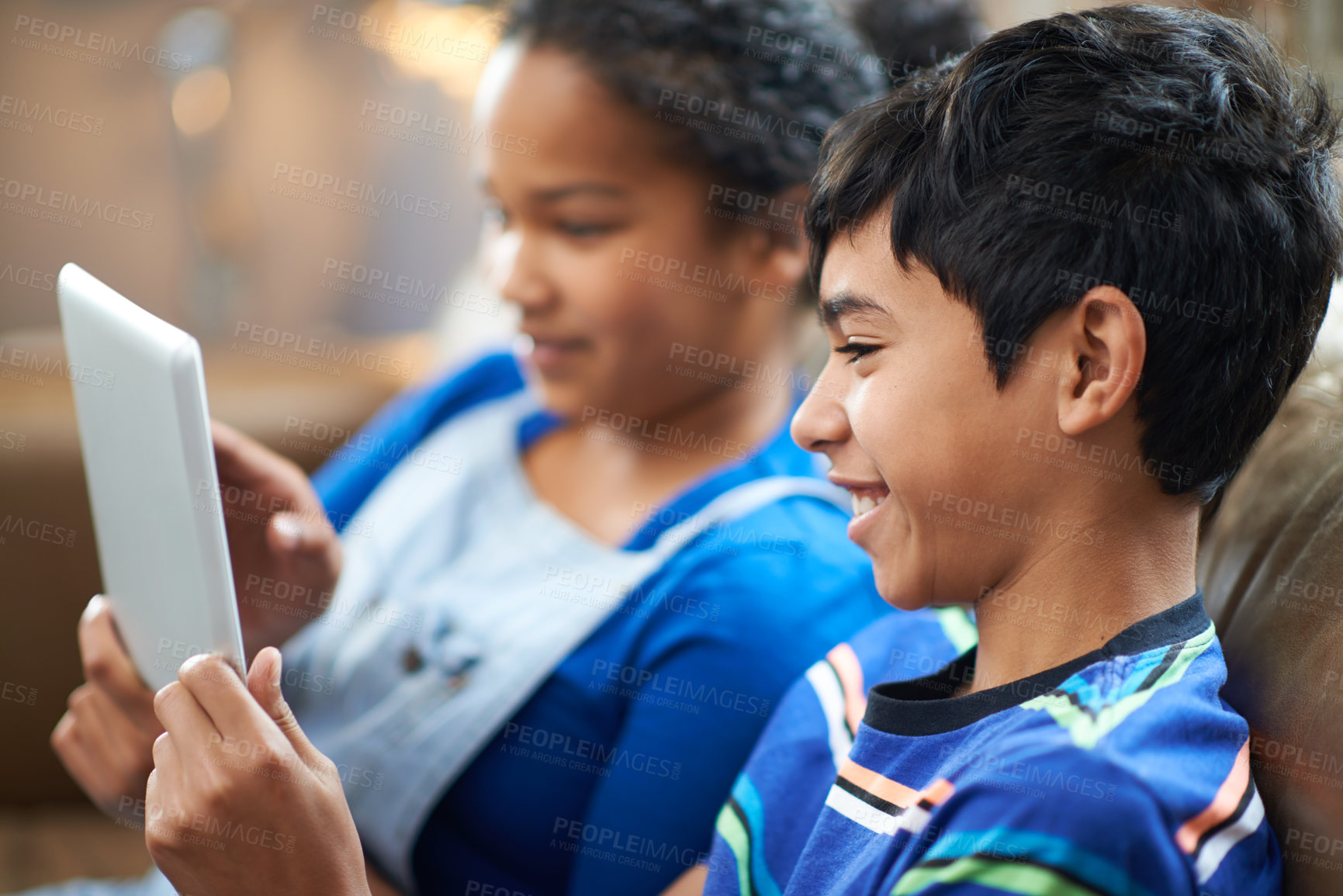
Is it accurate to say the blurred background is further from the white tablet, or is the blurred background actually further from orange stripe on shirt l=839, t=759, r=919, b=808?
orange stripe on shirt l=839, t=759, r=919, b=808

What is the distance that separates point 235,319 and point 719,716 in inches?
80.4

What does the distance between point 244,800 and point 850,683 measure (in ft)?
1.23

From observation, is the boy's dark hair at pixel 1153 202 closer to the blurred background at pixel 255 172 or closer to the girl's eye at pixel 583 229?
the girl's eye at pixel 583 229

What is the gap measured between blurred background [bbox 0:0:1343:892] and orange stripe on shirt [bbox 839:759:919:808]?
113 cm

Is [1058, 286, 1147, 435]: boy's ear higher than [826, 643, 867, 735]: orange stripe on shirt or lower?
higher

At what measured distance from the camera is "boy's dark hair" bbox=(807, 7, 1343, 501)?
0.50 m

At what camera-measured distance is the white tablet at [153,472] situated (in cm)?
55

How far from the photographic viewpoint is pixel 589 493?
102cm

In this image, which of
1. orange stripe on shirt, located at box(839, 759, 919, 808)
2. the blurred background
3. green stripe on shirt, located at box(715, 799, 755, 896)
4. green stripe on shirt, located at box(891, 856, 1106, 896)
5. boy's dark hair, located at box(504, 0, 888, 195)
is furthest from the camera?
the blurred background

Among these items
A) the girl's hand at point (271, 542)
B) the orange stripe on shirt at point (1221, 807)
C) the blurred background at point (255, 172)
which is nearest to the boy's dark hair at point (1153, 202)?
the orange stripe on shirt at point (1221, 807)

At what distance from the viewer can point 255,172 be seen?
2467 mm

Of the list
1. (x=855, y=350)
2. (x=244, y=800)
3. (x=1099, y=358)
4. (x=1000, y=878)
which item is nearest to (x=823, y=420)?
(x=855, y=350)

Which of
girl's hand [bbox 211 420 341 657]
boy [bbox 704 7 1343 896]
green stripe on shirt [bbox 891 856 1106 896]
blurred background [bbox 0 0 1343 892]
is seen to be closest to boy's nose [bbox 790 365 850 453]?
boy [bbox 704 7 1343 896]

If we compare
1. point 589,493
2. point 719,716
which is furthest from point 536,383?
point 719,716
